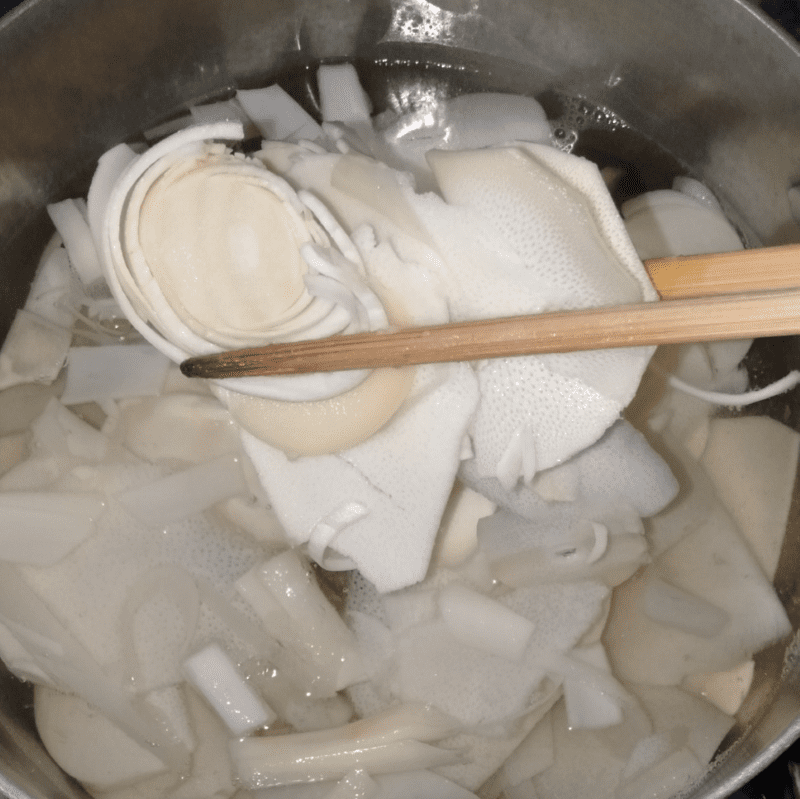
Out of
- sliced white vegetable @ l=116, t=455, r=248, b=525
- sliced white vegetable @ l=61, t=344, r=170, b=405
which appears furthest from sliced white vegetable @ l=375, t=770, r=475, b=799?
sliced white vegetable @ l=61, t=344, r=170, b=405

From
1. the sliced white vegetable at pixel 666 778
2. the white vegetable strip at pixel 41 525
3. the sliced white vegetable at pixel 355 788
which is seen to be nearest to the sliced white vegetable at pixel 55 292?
the white vegetable strip at pixel 41 525

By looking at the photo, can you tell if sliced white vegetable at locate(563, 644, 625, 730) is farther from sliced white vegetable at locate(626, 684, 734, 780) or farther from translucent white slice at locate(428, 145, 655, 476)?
translucent white slice at locate(428, 145, 655, 476)

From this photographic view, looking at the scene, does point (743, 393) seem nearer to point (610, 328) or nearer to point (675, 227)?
point (675, 227)

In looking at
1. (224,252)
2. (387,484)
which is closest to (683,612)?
(387,484)

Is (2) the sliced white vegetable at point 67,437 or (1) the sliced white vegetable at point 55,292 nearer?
(2) the sliced white vegetable at point 67,437

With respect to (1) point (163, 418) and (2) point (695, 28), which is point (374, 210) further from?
(2) point (695, 28)

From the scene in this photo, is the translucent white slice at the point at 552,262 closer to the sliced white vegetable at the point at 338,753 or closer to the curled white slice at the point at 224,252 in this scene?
the curled white slice at the point at 224,252
